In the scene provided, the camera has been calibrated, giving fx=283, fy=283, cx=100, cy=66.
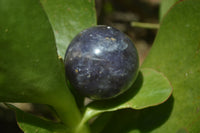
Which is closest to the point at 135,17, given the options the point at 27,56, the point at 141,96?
the point at 141,96

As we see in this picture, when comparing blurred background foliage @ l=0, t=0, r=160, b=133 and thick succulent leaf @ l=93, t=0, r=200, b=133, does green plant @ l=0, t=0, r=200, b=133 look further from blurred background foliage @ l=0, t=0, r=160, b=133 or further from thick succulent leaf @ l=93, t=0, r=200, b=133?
blurred background foliage @ l=0, t=0, r=160, b=133

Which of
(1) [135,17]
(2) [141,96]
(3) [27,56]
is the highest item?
(3) [27,56]

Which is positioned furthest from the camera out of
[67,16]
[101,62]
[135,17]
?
[135,17]

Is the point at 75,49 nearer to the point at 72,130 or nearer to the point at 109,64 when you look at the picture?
the point at 109,64

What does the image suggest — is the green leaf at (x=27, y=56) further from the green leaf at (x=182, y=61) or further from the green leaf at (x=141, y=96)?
the green leaf at (x=182, y=61)

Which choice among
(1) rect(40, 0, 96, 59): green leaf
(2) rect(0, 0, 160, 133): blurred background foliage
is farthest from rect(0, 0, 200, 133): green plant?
(2) rect(0, 0, 160, 133): blurred background foliage

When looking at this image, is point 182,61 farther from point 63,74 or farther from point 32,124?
point 32,124

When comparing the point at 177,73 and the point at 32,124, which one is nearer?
the point at 32,124
